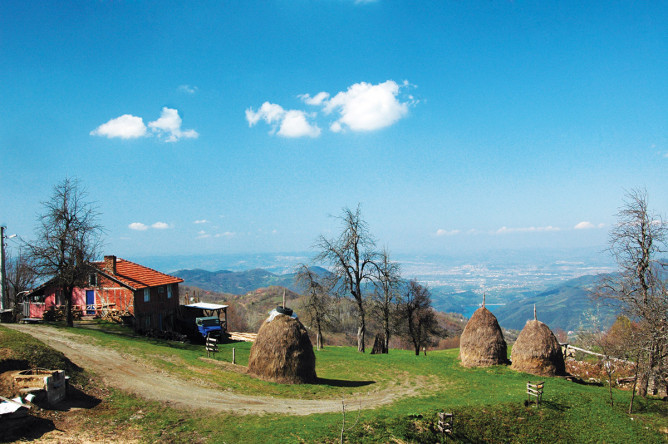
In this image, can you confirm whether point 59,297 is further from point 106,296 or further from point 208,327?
point 208,327

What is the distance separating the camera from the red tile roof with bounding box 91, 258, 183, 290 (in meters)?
35.0

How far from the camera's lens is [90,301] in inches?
1388

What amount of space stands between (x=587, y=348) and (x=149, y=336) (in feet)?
144

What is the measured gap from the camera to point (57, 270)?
30.7 metres

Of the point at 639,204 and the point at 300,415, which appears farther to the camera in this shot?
the point at 639,204

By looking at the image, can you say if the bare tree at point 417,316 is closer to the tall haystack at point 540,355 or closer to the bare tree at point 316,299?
the bare tree at point 316,299

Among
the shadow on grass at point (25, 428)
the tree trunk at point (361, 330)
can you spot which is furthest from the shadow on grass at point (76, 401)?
the tree trunk at point (361, 330)

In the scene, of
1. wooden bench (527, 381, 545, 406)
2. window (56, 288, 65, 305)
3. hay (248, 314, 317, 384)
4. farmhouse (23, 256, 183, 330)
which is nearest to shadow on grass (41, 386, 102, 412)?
hay (248, 314, 317, 384)

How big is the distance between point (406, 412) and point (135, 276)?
3085cm

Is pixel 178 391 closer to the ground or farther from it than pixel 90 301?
closer to the ground

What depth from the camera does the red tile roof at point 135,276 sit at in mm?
34969

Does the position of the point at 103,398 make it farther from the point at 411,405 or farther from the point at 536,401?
the point at 536,401

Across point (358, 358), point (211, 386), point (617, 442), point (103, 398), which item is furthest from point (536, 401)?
point (103, 398)

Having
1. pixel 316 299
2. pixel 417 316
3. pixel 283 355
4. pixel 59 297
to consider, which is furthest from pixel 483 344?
pixel 59 297
